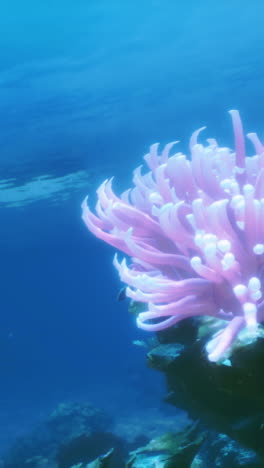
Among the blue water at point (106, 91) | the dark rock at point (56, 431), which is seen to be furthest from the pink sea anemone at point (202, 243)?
the dark rock at point (56, 431)

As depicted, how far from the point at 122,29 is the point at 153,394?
2362 centimetres

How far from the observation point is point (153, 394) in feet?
95.1

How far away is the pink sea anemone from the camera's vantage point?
2451 mm

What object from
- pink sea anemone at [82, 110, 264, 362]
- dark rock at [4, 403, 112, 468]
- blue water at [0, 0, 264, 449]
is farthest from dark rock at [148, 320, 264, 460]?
dark rock at [4, 403, 112, 468]

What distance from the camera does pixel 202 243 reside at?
2.50 meters

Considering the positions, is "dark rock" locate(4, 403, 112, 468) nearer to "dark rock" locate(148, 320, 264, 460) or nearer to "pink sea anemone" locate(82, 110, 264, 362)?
"dark rock" locate(148, 320, 264, 460)

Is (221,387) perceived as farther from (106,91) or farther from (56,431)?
(56,431)

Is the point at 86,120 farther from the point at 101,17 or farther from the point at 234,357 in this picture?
the point at 234,357

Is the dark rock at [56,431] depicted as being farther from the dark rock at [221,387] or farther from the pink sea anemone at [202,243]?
the pink sea anemone at [202,243]

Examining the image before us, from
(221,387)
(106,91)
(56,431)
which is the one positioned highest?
(106,91)

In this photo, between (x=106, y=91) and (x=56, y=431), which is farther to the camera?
(x=56, y=431)

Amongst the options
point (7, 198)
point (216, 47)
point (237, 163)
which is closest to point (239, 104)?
point (216, 47)

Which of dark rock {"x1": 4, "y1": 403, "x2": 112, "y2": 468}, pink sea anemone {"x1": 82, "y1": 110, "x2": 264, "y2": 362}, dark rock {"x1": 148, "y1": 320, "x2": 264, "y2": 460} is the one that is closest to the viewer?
pink sea anemone {"x1": 82, "y1": 110, "x2": 264, "y2": 362}

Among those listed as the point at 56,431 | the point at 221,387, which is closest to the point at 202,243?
the point at 221,387
